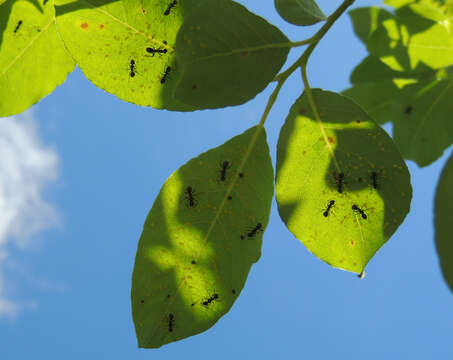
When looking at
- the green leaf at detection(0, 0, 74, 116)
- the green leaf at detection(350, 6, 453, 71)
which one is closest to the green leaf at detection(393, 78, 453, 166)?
the green leaf at detection(350, 6, 453, 71)

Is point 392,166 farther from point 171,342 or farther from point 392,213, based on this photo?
point 171,342

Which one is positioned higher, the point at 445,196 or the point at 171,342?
the point at 171,342

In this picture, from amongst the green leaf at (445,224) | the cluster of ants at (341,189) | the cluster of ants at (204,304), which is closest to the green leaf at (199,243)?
the cluster of ants at (204,304)

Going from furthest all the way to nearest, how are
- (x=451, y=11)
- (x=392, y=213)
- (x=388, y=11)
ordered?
1. (x=388, y=11)
2. (x=451, y=11)
3. (x=392, y=213)

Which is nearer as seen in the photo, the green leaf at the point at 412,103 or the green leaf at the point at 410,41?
the green leaf at the point at 410,41

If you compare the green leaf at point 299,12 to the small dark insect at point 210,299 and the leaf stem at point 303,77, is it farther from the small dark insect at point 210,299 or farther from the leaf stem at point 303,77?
the small dark insect at point 210,299

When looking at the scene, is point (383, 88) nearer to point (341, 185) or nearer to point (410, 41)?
point (410, 41)

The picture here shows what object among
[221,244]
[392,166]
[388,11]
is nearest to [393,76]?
[388,11]
